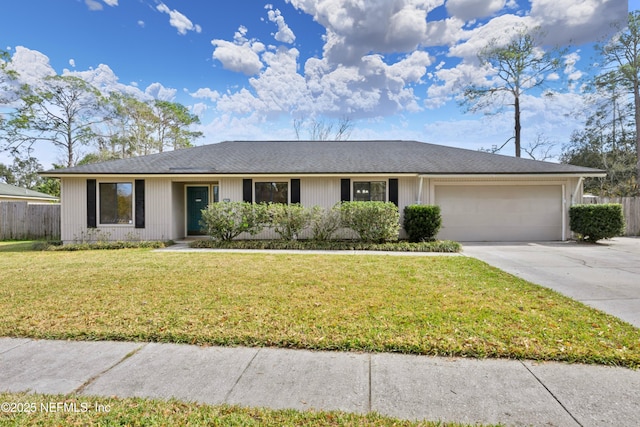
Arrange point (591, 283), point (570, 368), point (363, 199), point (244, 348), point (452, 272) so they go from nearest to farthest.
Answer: point (570, 368)
point (244, 348)
point (591, 283)
point (452, 272)
point (363, 199)

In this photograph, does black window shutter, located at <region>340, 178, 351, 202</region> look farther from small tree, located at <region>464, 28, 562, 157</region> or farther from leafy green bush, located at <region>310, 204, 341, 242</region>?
small tree, located at <region>464, 28, 562, 157</region>

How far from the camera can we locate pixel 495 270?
20.1 feet

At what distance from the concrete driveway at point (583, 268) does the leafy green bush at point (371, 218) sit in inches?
93.1

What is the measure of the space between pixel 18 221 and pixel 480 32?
2674cm

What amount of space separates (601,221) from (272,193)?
11.3 metres

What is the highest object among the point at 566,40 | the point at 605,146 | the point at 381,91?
the point at 566,40

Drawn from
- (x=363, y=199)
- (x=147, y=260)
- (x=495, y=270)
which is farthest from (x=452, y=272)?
(x=147, y=260)

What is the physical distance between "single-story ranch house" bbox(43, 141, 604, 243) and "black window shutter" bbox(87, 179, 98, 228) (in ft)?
0.12

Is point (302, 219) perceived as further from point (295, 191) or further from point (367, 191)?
point (367, 191)

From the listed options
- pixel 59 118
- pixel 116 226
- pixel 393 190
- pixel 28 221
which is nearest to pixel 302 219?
pixel 393 190

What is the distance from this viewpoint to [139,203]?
10.8 metres

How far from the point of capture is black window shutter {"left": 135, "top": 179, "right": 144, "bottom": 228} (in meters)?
10.8

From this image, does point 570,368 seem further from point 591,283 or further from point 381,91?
point 381,91

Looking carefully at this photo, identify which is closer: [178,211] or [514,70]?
[178,211]
